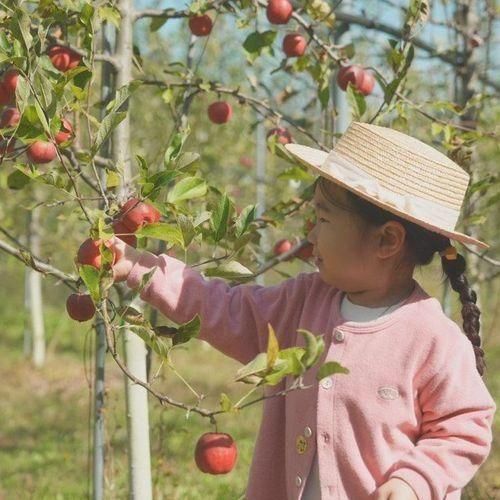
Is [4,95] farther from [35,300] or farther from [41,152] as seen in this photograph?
[35,300]

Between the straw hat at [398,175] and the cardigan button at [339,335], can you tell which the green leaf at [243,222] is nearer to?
the straw hat at [398,175]

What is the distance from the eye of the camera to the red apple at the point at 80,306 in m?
1.83

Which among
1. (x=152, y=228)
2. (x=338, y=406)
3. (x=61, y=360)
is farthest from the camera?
(x=61, y=360)

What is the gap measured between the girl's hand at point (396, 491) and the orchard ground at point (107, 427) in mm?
566

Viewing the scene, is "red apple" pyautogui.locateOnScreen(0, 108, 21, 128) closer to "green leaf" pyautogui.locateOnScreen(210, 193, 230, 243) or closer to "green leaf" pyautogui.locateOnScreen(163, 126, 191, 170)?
"green leaf" pyautogui.locateOnScreen(163, 126, 191, 170)

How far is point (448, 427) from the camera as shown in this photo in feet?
5.88

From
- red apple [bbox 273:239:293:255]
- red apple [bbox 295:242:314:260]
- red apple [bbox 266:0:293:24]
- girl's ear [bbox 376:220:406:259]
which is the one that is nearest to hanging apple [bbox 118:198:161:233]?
girl's ear [bbox 376:220:406:259]

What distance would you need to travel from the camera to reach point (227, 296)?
2064 millimetres

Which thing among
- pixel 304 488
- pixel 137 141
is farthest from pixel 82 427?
pixel 304 488

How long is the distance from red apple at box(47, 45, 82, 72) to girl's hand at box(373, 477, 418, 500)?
1182mm

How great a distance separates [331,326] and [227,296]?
24 cm

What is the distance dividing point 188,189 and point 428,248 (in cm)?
50

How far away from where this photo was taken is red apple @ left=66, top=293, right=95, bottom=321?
1.83 m

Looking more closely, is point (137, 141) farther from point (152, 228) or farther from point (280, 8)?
point (152, 228)
